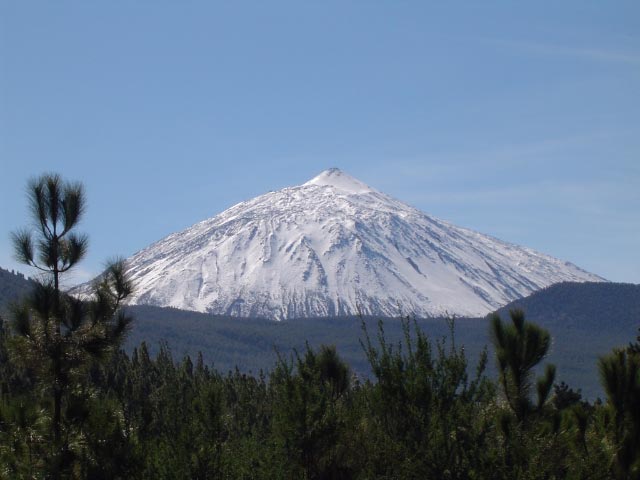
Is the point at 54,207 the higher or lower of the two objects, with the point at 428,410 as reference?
higher

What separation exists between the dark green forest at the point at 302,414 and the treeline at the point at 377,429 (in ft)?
0.12

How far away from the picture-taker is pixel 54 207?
822 inches

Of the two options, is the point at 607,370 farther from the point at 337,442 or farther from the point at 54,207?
the point at 54,207

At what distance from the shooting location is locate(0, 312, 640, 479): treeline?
18.2 meters

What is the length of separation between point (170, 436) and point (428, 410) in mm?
5760

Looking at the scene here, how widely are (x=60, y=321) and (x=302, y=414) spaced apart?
→ 5346 mm

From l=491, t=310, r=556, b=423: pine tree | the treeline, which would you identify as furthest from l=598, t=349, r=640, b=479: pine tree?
l=491, t=310, r=556, b=423: pine tree

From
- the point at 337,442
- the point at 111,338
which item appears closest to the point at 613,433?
the point at 337,442

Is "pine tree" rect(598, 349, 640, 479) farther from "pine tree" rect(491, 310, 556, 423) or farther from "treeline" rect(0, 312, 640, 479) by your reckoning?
"pine tree" rect(491, 310, 556, 423)

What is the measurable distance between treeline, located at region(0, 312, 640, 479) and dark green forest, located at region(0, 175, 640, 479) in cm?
4

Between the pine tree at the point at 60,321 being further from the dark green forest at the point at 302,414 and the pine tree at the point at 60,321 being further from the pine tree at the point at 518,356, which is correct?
the pine tree at the point at 518,356

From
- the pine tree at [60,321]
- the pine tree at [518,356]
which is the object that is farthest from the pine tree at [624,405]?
the pine tree at [60,321]

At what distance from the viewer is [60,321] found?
66.6 ft

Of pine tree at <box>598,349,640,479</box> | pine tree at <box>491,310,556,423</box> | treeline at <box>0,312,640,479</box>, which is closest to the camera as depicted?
treeline at <box>0,312,640,479</box>
